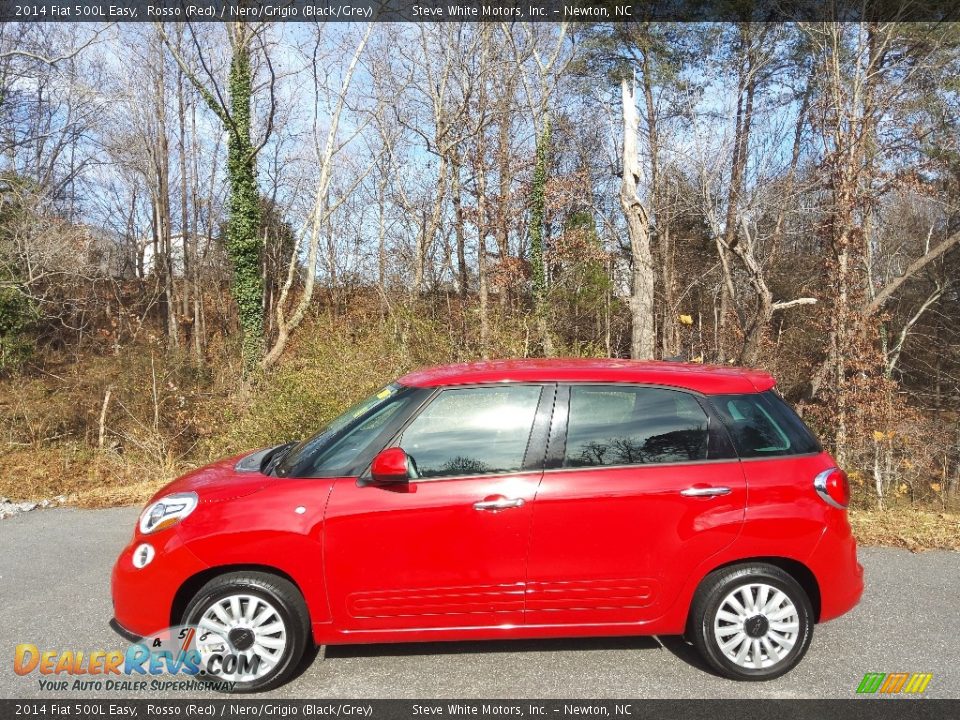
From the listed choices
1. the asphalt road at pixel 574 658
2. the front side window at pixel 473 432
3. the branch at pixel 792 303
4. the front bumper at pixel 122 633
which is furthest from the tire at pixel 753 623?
the branch at pixel 792 303

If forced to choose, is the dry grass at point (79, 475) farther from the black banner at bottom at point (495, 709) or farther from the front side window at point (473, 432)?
the front side window at point (473, 432)

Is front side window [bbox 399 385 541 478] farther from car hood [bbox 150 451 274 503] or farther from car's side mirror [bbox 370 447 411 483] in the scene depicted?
car hood [bbox 150 451 274 503]

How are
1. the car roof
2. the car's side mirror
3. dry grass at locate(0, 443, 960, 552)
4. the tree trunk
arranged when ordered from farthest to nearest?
the tree trunk, dry grass at locate(0, 443, 960, 552), the car roof, the car's side mirror

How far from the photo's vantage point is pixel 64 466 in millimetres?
13820

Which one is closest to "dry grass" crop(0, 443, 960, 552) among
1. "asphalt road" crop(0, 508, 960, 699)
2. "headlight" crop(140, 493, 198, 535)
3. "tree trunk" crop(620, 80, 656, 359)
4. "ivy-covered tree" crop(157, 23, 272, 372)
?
"asphalt road" crop(0, 508, 960, 699)

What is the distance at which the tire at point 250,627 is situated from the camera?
336cm

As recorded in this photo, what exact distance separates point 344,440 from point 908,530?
17.3 ft

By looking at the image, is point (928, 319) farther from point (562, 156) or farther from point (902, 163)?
point (562, 156)

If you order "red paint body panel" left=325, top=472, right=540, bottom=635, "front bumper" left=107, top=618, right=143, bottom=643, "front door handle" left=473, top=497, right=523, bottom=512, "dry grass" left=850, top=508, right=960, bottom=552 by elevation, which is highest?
"front door handle" left=473, top=497, right=523, bottom=512

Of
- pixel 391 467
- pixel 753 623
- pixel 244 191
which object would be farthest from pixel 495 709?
pixel 244 191

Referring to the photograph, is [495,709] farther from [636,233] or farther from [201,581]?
[636,233]

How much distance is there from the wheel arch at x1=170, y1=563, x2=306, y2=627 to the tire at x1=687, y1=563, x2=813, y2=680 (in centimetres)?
214

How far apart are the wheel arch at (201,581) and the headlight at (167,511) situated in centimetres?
32

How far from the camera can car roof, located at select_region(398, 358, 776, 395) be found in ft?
12.3
